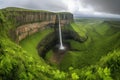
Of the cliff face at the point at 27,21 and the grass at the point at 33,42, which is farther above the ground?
the cliff face at the point at 27,21

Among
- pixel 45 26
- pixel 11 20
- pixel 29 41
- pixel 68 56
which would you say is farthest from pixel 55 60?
pixel 45 26

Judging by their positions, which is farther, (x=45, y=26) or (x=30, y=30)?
→ (x=45, y=26)

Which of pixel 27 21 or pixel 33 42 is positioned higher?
pixel 27 21

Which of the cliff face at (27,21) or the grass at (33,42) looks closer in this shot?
the cliff face at (27,21)

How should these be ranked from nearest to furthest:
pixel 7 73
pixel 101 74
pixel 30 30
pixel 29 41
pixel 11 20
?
pixel 101 74
pixel 7 73
pixel 11 20
pixel 29 41
pixel 30 30

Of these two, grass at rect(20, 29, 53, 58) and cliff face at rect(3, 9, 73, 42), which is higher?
cliff face at rect(3, 9, 73, 42)

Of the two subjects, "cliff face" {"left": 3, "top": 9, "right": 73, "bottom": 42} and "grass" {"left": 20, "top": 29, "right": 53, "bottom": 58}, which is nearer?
"cliff face" {"left": 3, "top": 9, "right": 73, "bottom": 42}

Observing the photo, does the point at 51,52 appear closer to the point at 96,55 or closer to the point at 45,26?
the point at 96,55

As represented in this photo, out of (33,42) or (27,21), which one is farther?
(27,21)
